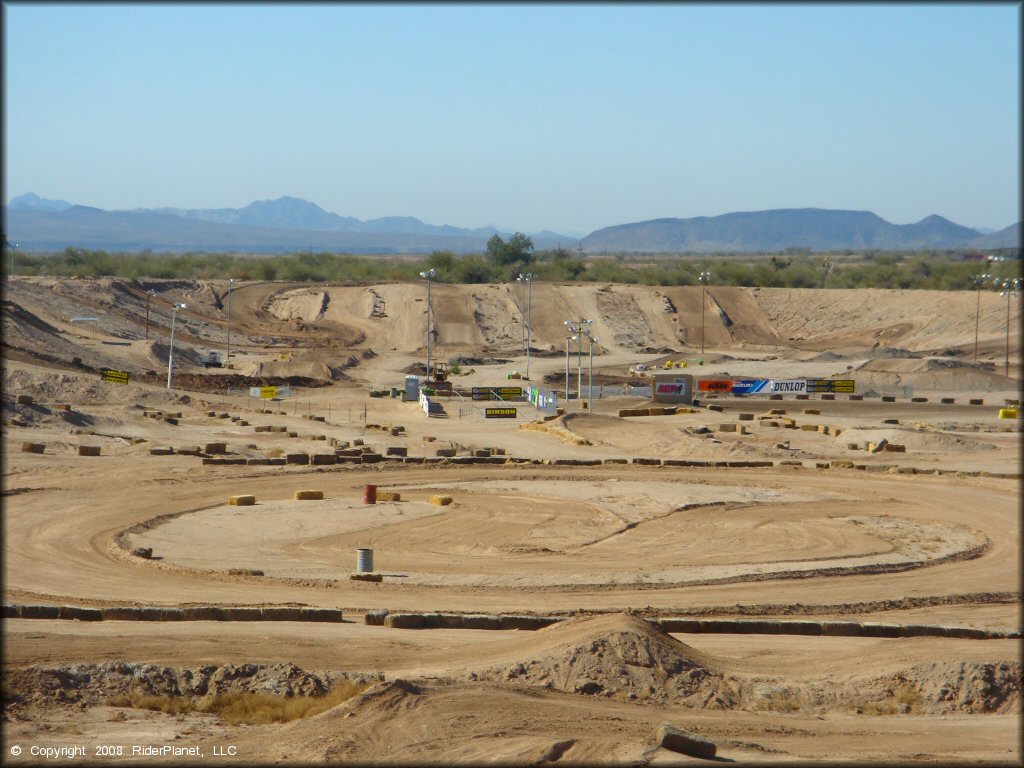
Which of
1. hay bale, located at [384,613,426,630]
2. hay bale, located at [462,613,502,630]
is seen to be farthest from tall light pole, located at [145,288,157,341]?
hay bale, located at [462,613,502,630]

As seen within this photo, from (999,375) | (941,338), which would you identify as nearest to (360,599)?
(999,375)

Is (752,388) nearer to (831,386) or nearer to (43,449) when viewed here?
(831,386)

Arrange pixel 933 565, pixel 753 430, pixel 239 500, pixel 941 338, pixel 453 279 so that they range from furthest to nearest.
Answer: pixel 453 279, pixel 941 338, pixel 753 430, pixel 239 500, pixel 933 565

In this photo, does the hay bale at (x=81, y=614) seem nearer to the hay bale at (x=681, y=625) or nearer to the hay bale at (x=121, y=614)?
the hay bale at (x=121, y=614)

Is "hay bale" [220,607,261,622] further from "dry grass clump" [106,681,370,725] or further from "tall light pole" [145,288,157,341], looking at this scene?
"tall light pole" [145,288,157,341]

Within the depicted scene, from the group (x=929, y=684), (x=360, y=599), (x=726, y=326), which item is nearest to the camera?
(x=929, y=684)

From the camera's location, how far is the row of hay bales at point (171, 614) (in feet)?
70.3

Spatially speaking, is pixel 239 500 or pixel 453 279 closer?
pixel 239 500

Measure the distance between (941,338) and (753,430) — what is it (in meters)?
45.2

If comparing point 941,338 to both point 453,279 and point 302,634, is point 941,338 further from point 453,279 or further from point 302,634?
point 302,634

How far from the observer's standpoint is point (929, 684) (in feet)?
60.0

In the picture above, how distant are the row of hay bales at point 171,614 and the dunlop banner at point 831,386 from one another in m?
51.6

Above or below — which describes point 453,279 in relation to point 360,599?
above

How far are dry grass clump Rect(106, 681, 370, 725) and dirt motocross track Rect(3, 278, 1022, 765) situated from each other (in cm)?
26
